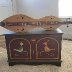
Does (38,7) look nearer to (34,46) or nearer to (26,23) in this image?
(26,23)

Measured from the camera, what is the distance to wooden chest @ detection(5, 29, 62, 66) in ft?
6.66

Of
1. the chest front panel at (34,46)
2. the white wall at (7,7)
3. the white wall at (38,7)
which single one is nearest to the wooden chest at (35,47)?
the chest front panel at (34,46)

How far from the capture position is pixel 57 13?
3420 millimetres

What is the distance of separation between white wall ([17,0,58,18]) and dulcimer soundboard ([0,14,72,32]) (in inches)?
54.9

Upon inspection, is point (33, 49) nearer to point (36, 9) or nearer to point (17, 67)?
point (17, 67)

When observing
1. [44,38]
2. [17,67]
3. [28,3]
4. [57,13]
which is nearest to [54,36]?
[44,38]

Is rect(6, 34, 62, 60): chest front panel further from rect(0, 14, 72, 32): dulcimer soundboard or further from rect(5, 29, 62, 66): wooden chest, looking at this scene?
rect(0, 14, 72, 32): dulcimer soundboard

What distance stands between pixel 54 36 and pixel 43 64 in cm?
46

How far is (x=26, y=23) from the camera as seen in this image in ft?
6.82

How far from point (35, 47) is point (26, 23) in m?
0.37

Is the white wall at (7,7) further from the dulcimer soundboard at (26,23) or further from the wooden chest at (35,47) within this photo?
the wooden chest at (35,47)

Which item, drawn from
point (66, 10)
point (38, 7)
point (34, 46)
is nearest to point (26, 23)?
point (34, 46)

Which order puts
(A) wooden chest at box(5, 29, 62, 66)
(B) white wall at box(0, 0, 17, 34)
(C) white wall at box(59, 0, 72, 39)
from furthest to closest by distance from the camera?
(B) white wall at box(0, 0, 17, 34), (C) white wall at box(59, 0, 72, 39), (A) wooden chest at box(5, 29, 62, 66)

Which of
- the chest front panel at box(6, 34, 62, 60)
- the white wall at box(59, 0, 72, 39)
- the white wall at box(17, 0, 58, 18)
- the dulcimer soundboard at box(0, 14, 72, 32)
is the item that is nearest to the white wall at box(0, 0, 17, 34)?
the white wall at box(17, 0, 58, 18)
